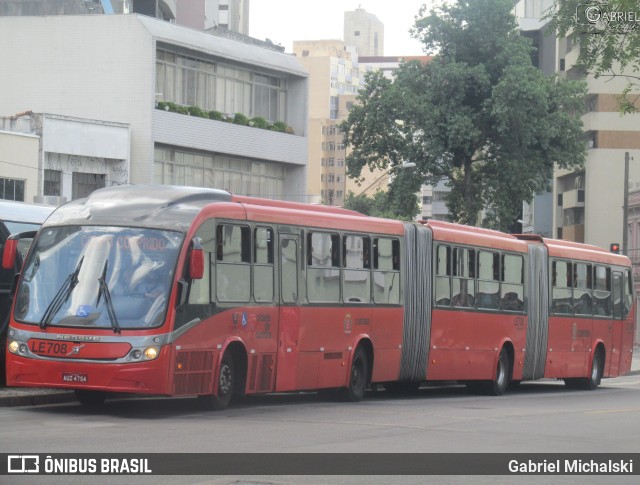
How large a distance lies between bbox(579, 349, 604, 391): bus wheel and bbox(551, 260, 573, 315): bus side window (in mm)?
2243

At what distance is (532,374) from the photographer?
32.2 m

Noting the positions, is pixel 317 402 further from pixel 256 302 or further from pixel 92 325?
pixel 92 325

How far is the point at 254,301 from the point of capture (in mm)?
21078

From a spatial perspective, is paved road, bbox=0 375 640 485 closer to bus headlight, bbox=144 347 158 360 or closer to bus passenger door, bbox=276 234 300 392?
bus passenger door, bbox=276 234 300 392

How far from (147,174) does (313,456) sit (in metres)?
38.0

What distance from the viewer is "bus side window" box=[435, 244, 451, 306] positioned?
28.0 m

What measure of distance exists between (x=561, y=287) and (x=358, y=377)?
10.5 m

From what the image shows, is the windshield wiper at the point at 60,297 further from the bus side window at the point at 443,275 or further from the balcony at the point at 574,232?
the balcony at the point at 574,232

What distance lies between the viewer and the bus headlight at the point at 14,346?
19.0 meters

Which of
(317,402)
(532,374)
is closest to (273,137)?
(532,374)

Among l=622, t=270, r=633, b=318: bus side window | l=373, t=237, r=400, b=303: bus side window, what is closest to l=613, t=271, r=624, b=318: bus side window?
l=622, t=270, r=633, b=318: bus side window

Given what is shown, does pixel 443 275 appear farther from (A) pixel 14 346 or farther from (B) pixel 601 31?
(A) pixel 14 346

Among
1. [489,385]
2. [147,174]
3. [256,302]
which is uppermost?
[147,174]

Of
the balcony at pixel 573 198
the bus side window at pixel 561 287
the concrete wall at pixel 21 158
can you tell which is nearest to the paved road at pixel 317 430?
the bus side window at pixel 561 287
